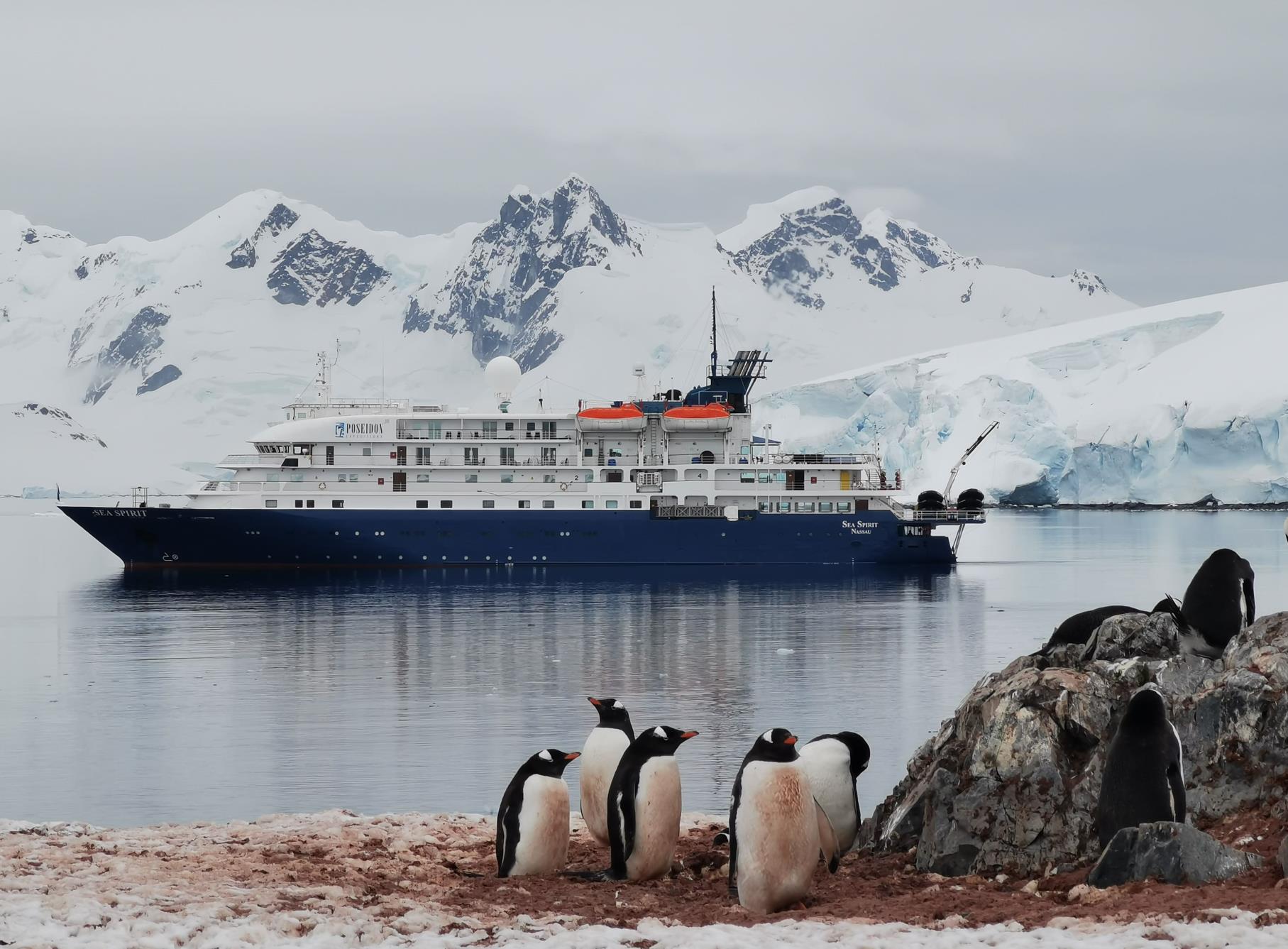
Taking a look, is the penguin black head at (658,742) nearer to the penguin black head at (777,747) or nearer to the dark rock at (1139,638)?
the penguin black head at (777,747)

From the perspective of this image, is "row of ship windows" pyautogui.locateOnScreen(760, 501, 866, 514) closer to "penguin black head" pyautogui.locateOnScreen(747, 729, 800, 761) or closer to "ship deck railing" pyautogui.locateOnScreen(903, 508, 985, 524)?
"ship deck railing" pyautogui.locateOnScreen(903, 508, 985, 524)

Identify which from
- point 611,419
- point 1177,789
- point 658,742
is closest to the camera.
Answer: point 1177,789

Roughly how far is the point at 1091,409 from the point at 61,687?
9029 cm

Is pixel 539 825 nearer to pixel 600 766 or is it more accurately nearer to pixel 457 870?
pixel 457 870

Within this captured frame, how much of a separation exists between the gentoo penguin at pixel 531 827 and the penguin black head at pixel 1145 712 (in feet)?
11.7

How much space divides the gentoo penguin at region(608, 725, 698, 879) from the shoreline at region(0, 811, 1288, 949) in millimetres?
157

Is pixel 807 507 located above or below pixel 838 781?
above

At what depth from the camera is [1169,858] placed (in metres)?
7.59

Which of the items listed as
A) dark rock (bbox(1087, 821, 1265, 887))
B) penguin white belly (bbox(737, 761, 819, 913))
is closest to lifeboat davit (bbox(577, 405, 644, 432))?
penguin white belly (bbox(737, 761, 819, 913))

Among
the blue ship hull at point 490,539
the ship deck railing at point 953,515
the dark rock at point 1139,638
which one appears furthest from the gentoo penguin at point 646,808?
the ship deck railing at point 953,515

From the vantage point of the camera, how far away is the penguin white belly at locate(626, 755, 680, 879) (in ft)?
29.6

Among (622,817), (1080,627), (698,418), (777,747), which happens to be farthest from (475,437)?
(777,747)

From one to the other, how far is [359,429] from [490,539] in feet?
18.8

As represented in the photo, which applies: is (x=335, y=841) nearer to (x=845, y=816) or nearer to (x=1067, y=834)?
(x=845, y=816)
